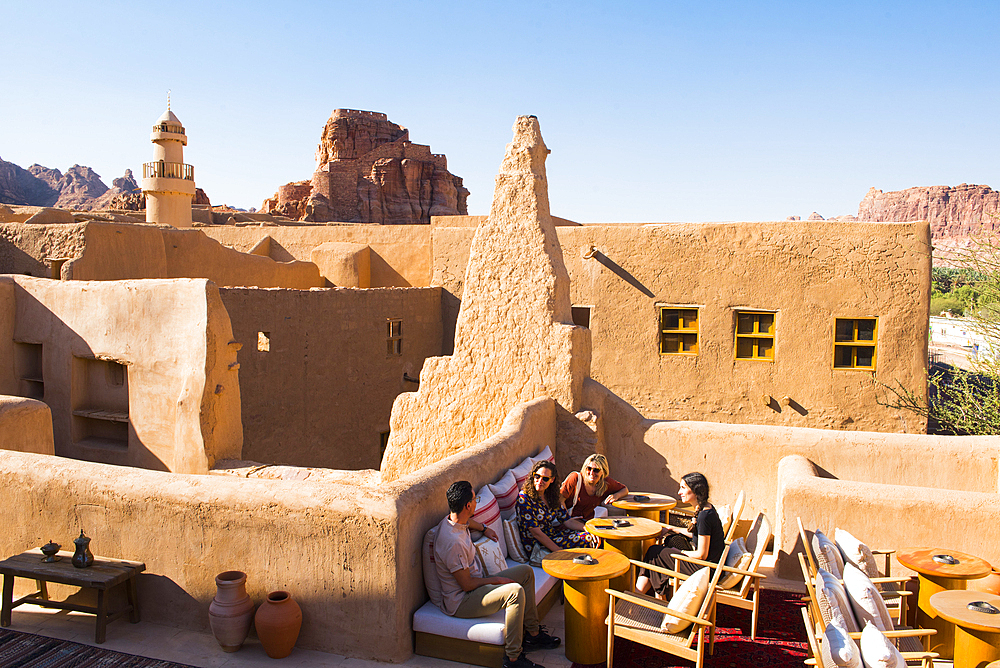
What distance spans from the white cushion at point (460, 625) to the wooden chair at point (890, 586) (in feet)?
7.27

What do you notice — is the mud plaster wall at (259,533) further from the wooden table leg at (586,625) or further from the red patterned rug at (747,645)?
the red patterned rug at (747,645)

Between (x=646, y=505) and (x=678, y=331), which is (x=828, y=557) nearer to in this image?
(x=646, y=505)

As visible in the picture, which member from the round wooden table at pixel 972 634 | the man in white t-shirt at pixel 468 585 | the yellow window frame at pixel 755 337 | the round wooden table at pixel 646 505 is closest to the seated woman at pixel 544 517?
the round wooden table at pixel 646 505

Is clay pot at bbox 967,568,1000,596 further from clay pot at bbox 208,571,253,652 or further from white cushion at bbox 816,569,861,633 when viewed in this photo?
clay pot at bbox 208,571,253,652

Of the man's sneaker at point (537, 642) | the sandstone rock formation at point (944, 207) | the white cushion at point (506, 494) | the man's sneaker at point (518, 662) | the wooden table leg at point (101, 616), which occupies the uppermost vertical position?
the sandstone rock formation at point (944, 207)

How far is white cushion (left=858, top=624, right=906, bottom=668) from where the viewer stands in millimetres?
3785

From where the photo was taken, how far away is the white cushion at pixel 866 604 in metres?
4.41

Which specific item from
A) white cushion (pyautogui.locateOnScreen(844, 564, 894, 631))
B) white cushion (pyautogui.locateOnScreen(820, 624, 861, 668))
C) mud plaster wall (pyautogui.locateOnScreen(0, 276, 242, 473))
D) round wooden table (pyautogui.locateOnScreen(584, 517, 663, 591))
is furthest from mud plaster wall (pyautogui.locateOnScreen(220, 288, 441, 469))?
white cushion (pyautogui.locateOnScreen(820, 624, 861, 668))

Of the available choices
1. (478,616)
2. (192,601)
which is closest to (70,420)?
(192,601)

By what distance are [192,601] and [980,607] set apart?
528 cm

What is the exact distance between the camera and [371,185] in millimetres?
53688

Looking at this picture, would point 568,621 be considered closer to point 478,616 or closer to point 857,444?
point 478,616

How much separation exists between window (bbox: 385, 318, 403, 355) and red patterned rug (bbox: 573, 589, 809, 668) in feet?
29.5

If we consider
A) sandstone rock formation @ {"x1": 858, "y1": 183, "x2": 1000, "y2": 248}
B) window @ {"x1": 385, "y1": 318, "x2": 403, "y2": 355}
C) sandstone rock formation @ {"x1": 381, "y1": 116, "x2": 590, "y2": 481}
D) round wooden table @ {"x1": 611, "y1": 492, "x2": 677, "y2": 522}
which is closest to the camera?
round wooden table @ {"x1": 611, "y1": 492, "x2": 677, "y2": 522}
